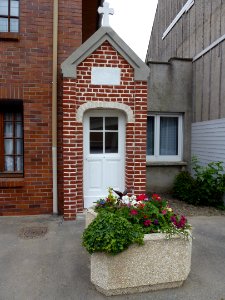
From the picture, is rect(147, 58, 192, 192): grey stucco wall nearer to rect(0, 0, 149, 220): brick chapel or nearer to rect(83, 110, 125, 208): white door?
rect(83, 110, 125, 208): white door

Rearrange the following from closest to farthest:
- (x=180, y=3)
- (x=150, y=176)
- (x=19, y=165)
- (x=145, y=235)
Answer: (x=145, y=235) < (x=19, y=165) < (x=150, y=176) < (x=180, y=3)

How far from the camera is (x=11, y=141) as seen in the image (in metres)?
5.93

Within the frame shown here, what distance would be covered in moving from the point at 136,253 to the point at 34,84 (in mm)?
4314

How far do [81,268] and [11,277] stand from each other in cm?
92

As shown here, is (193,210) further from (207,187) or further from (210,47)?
(210,47)

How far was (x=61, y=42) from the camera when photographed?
573 centimetres

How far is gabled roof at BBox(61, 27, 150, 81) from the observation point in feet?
17.0

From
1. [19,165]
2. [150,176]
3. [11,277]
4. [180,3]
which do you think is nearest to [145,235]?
[11,277]

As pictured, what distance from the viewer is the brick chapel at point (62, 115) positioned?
17.6ft

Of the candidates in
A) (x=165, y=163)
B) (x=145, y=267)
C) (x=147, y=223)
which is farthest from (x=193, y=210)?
(x=145, y=267)

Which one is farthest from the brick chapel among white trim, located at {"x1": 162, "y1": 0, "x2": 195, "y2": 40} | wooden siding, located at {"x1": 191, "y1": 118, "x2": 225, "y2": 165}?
white trim, located at {"x1": 162, "y1": 0, "x2": 195, "y2": 40}

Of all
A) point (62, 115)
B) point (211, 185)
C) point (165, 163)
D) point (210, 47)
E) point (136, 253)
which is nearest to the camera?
point (136, 253)

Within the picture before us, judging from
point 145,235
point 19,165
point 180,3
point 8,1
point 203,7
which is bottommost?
point 145,235

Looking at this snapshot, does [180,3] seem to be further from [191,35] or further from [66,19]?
[66,19]
